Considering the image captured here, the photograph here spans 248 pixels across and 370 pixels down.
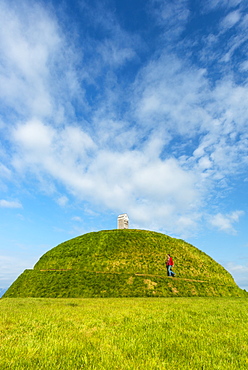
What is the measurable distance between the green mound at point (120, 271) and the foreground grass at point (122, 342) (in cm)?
1607

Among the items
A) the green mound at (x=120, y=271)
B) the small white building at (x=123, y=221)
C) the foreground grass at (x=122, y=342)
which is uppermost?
the small white building at (x=123, y=221)

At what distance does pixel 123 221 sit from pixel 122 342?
3871 cm

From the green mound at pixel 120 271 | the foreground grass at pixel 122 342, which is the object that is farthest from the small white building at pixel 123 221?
the foreground grass at pixel 122 342

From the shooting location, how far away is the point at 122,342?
5754 millimetres

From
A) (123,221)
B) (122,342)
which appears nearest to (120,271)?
(123,221)

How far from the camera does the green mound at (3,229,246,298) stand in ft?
79.5

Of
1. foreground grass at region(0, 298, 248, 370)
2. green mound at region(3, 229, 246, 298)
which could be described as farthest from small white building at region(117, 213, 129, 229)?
foreground grass at region(0, 298, 248, 370)

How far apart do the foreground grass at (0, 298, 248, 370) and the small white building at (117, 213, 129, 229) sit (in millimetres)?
35400

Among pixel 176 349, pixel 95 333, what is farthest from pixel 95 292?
pixel 176 349

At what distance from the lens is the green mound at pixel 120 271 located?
2423 cm

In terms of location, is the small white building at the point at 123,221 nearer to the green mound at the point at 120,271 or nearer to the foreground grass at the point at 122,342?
the green mound at the point at 120,271

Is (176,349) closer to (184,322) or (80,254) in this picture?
(184,322)

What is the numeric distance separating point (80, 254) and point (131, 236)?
829 cm

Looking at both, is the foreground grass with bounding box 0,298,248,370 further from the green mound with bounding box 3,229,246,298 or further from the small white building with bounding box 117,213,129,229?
the small white building with bounding box 117,213,129,229
